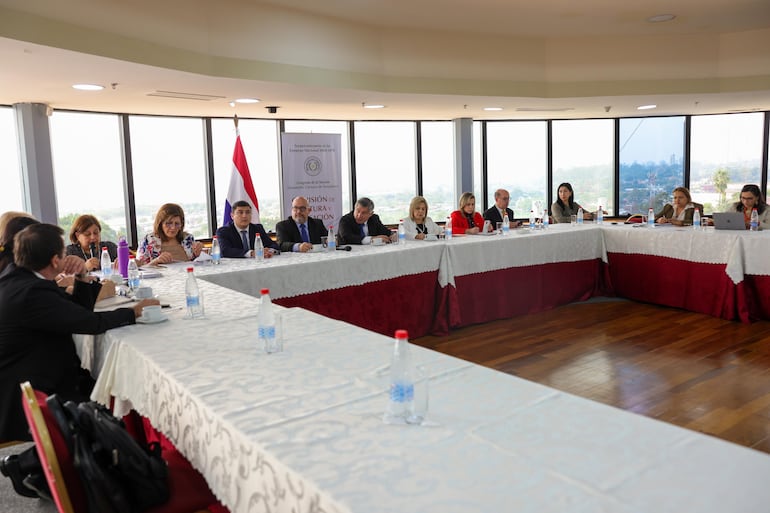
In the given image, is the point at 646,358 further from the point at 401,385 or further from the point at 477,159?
the point at 477,159

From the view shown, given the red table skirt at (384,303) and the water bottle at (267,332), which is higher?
the water bottle at (267,332)

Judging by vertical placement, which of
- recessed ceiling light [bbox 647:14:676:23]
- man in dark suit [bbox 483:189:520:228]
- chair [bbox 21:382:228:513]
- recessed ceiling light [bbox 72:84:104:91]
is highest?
recessed ceiling light [bbox 647:14:676:23]

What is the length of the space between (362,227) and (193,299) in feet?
10.1

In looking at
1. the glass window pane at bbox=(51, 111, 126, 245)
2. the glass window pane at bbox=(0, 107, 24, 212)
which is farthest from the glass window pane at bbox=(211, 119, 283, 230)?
the glass window pane at bbox=(0, 107, 24, 212)

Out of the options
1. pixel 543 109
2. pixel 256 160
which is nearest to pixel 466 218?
pixel 543 109

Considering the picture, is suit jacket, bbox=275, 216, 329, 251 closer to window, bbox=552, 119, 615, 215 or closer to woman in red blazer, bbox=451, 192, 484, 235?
woman in red blazer, bbox=451, 192, 484, 235

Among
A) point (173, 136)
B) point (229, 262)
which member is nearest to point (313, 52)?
point (229, 262)

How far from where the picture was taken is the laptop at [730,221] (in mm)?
5820

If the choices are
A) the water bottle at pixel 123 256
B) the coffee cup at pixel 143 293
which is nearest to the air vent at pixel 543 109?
the water bottle at pixel 123 256

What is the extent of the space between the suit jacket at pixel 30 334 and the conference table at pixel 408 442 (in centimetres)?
39

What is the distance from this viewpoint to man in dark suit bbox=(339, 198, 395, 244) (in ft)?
18.4

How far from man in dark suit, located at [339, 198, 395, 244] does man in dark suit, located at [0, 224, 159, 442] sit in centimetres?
318

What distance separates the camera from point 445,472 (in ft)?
4.34

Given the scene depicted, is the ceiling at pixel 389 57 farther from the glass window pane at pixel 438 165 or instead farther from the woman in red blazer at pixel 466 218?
the woman in red blazer at pixel 466 218
